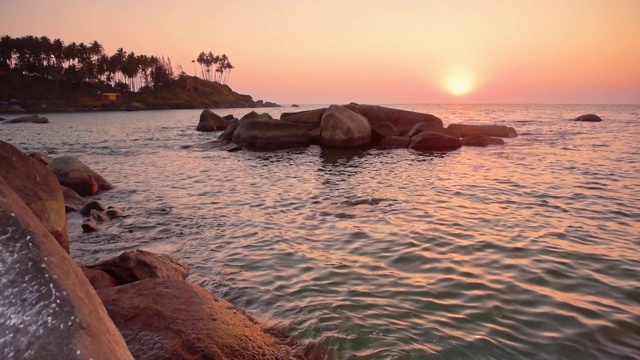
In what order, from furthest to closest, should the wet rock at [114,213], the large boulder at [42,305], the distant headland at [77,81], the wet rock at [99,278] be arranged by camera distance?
1. the distant headland at [77,81]
2. the wet rock at [114,213]
3. the wet rock at [99,278]
4. the large boulder at [42,305]

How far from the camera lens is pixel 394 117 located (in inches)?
1228

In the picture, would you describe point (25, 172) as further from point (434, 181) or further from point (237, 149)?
point (237, 149)

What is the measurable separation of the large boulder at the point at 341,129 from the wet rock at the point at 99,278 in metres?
20.7

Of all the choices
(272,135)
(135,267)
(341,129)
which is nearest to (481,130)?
(341,129)

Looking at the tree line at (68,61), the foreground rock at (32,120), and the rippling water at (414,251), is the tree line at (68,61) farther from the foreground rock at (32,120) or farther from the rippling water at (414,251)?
the rippling water at (414,251)

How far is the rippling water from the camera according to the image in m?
5.03

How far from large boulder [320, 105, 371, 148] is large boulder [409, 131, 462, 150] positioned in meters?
3.61

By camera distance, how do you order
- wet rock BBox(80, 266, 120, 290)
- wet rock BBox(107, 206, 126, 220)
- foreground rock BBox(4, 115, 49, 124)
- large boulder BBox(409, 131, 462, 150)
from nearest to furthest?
wet rock BBox(80, 266, 120, 290)
wet rock BBox(107, 206, 126, 220)
large boulder BBox(409, 131, 462, 150)
foreground rock BBox(4, 115, 49, 124)

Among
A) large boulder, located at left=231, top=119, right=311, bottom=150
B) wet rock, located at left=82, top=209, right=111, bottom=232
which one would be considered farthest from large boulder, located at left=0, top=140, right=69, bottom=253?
large boulder, located at left=231, top=119, right=311, bottom=150

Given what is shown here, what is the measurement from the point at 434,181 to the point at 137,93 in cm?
12380

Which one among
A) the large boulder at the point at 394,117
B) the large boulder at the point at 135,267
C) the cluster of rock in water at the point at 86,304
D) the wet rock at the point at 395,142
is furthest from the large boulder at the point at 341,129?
the large boulder at the point at 135,267

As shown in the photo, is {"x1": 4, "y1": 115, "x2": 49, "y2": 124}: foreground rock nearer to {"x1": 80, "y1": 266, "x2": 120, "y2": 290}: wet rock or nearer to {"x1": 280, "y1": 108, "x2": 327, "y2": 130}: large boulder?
{"x1": 280, "y1": 108, "x2": 327, "y2": 130}: large boulder

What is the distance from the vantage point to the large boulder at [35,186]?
15.0 feet

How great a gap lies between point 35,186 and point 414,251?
6055 mm
